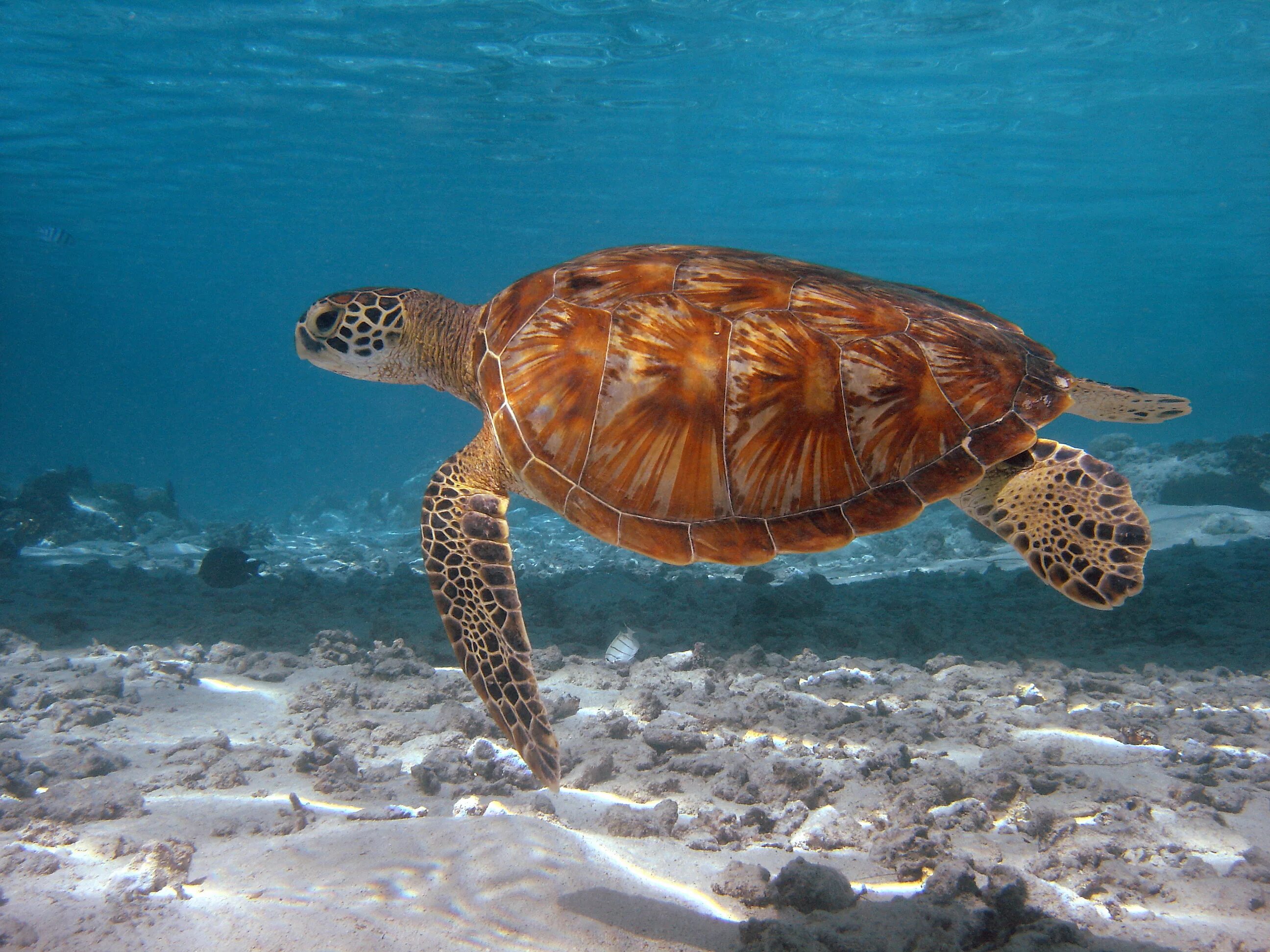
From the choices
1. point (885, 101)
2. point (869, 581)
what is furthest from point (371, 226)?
point (869, 581)

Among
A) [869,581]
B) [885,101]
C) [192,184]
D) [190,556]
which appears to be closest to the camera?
[869,581]

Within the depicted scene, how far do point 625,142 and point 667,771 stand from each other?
A: 2222 centimetres

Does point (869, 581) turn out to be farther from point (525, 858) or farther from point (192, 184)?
point (192, 184)

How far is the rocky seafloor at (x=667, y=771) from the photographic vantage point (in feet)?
7.88

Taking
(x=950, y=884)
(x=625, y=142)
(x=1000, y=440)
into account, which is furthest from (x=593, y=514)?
(x=625, y=142)

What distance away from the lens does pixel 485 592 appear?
3.29m

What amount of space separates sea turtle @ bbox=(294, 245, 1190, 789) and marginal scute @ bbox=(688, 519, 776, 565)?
0.01 metres

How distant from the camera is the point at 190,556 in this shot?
1152 cm

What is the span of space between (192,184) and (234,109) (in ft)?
26.9

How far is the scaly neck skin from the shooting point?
4.29 metres

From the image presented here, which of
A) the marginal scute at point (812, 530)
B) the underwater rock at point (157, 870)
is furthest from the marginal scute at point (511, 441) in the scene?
the underwater rock at point (157, 870)

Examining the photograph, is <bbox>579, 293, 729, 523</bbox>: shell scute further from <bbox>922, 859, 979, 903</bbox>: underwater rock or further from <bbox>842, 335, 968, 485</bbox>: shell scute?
<bbox>922, 859, 979, 903</bbox>: underwater rock

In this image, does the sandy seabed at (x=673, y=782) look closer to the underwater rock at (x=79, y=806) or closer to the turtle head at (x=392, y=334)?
the underwater rock at (x=79, y=806)

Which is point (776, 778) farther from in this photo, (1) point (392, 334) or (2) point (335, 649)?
(2) point (335, 649)
